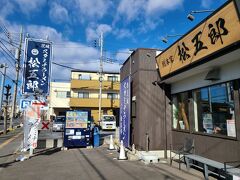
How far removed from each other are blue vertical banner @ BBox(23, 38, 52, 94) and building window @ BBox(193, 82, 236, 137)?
314 inches

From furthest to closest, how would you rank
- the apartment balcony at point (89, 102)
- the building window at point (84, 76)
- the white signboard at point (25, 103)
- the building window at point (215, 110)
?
1. the building window at point (84, 76)
2. the apartment balcony at point (89, 102)
3. the white signboard at point (25, 103)
4. the building window at point (215, 110)

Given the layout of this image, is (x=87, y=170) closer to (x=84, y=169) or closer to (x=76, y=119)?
(x=84, y=169)

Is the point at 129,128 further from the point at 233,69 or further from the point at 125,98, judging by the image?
the point at 233,69

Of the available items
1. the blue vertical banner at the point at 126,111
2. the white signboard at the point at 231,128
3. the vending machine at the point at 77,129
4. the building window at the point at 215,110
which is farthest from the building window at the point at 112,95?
the white signboard at the point at 231,128

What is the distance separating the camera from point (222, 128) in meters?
6.90

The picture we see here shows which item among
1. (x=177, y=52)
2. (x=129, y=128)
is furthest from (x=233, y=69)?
(x=129, y=128)

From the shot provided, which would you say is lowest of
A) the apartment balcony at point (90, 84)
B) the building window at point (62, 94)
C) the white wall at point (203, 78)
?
the white wall at point (203, 78)

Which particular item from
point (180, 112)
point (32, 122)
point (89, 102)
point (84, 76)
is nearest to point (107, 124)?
point (89, 102)

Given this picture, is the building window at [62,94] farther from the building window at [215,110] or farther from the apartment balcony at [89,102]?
the building window at [215,110]

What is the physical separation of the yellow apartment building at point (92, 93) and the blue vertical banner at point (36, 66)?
21183 millimetres

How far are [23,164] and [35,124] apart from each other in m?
2.41

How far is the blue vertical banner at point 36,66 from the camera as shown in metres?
11.9

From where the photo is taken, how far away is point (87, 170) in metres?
7.68

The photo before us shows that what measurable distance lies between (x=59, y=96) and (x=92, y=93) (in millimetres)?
7898
